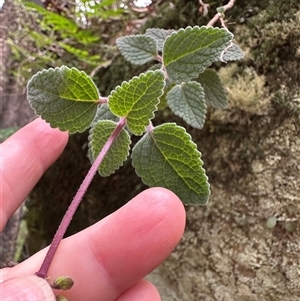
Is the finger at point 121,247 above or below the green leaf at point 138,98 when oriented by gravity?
below

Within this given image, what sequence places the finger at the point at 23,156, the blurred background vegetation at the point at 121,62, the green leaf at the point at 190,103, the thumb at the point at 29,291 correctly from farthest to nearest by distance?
1. the finger at the point at 23,156
2. the blurred background vegetation at the point at 121,62
3. the green leaf at the point at 190,103
4. the thumb at the point at 29,291

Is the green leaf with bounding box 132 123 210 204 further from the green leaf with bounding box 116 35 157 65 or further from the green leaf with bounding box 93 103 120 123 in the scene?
the green leaf with bounding box 116 35 157 65

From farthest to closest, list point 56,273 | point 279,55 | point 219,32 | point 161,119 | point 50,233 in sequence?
point 50,233, point 161,119, point 279,55, point 56,273, point 219,32

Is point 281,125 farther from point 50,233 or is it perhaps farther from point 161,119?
point 50,233

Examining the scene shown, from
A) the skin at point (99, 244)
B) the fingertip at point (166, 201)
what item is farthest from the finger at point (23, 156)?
the fingertip at point (166, 201)

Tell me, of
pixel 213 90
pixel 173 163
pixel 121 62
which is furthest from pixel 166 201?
pixel 121 62

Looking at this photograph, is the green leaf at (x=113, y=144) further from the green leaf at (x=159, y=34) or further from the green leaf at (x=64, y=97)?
the green leaf at (x=159, y=34)

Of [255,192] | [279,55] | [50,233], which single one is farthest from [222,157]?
[50,233]
